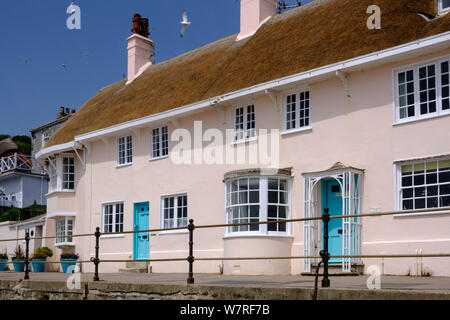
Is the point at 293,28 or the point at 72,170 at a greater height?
the point at 293,28

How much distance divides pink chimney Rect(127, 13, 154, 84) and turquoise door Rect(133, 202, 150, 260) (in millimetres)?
7605

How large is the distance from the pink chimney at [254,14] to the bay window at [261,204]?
7093 millimetres

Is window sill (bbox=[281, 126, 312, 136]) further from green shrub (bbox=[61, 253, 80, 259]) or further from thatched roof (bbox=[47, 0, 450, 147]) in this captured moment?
green shrub (bbox=[61, 253, 80, 259])

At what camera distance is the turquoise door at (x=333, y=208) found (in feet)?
48.8

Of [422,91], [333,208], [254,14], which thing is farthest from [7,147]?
[422,91]

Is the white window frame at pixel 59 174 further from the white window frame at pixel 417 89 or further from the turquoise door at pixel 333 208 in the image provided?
the white window frame at pixel 417 89

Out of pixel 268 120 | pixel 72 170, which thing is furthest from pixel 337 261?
pixel 72 170

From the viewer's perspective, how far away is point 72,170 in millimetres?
23672

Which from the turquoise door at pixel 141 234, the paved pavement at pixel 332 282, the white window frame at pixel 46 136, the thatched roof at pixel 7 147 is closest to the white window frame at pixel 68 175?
the turquoise door at pixel 141 234

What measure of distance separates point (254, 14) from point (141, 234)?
871 centimetres

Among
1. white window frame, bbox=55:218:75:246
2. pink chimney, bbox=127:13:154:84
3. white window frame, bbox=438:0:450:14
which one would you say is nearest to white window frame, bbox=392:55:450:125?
white window frame, bbox=438:0:450:14
